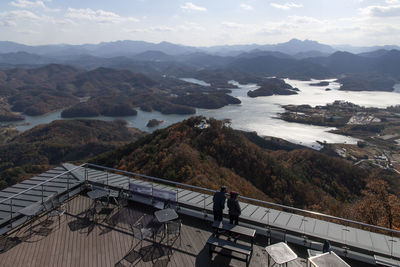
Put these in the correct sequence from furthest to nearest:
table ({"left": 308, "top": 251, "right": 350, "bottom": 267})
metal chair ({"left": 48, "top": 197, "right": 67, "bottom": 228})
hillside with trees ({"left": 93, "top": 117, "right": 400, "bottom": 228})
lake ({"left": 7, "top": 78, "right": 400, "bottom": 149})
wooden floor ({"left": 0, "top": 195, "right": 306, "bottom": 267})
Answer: lake ({"left": 7, "top": 78, "right": 400, "bottom": 149}), hillside with trees ({"left": 93, "top": 117, "right": 400, "bottom": 228}), metal chair ({"left": 48, "top": 197, "right": 67, "bottom": 228}), wooden floor ({"left": 0, "top": 195, "right": 306, "bottom": 267}), table ({"left": 308, "top": 251, "right": 350, "bottom": 267})

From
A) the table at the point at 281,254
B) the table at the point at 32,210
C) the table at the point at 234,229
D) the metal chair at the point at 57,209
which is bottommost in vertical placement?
the metal chair at the point at 57,209

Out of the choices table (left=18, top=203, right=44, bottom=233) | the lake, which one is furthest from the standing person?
the lake

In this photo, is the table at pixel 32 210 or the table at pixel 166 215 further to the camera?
the table at pixel 32 210

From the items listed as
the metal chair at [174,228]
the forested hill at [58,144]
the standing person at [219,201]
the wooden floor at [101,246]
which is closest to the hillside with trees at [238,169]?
the wooden floor at [101,246]

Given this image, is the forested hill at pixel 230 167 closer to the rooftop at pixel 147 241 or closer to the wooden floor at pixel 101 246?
the rooftop at pixel 147 241

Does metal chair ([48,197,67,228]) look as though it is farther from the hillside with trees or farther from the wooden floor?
the hillside with trees

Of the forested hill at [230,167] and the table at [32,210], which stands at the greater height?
the table at [32,210]

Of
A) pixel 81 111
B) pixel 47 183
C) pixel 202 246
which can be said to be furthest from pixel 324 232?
pixel 81 111
